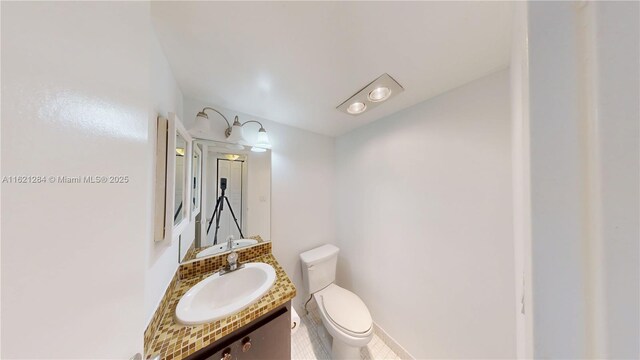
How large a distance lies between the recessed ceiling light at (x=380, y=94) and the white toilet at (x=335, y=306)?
4.45 ft

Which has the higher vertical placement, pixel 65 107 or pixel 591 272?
pixel 65 107

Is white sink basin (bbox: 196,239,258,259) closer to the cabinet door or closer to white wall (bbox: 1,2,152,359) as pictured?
the cabinet door

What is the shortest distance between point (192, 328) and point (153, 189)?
1.88ft

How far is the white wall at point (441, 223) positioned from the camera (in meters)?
0.89

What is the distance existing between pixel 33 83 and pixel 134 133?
0.21 m

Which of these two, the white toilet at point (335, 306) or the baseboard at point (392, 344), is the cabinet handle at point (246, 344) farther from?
the baseboard at point (392, 344)

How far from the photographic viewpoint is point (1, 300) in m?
0.22

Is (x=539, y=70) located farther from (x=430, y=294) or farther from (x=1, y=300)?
(x=430, y=294)

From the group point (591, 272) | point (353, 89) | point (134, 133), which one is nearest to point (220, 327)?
point (134, 133)

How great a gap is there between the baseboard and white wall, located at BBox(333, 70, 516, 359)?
37mm

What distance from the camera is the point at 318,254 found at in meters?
1.59

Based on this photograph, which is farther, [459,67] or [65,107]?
[459,67]

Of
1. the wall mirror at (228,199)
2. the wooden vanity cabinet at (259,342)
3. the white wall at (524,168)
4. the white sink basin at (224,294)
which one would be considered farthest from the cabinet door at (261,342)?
the white wall at (524,168)

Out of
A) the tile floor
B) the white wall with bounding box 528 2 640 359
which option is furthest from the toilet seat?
the white wall with bounding box 528 2 640 359
